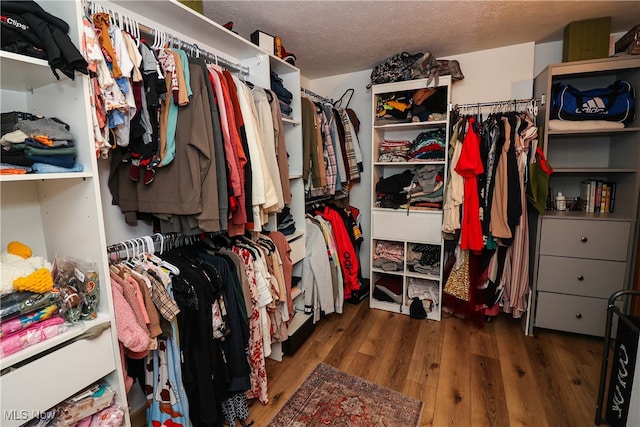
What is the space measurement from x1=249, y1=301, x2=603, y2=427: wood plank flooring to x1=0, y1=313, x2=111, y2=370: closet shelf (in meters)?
1.00

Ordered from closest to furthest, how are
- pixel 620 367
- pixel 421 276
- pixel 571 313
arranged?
pixel 620 367 → pixel 571 313 → pixel 421 276

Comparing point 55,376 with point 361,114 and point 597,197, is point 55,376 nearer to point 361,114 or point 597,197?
point 361,114

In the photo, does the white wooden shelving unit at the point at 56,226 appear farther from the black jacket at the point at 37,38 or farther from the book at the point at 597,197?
the book at the point at 597,197

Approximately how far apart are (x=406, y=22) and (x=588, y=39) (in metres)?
1.21

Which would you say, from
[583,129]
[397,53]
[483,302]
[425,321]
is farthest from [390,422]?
[397,53]

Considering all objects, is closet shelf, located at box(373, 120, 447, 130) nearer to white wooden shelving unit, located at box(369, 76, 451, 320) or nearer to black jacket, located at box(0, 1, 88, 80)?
white wooden shelving unit, located at box(369, 76, 451, 320)

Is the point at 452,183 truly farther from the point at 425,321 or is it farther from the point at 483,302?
the point at 425,321

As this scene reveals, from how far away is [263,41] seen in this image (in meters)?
1.82

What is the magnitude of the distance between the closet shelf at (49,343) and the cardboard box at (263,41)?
156cm

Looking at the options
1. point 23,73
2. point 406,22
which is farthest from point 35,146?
point 406,22

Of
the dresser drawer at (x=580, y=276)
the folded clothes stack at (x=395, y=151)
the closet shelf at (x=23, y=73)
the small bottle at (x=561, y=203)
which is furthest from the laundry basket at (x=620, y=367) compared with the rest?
the closet shelf at (x=23, y=73)

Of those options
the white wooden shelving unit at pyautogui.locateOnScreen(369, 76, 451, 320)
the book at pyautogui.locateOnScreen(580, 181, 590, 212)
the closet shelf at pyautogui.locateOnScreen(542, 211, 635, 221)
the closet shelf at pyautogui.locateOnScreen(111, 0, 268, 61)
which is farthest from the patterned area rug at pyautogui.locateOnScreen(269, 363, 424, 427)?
the closet shelf at pyautogui.locateOnScreen(111, 0, 268, 61)

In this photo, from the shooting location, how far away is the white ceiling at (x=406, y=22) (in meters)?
1.78

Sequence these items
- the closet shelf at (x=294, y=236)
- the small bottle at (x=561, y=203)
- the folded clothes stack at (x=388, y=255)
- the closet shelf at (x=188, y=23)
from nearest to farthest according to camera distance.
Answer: the closet shelf at (x=188, y=23) < the closet shelf at (x=294, y=236) < the small bottle at (x=561, y=203) < the folded clothes stack at (x=388, y=255)
